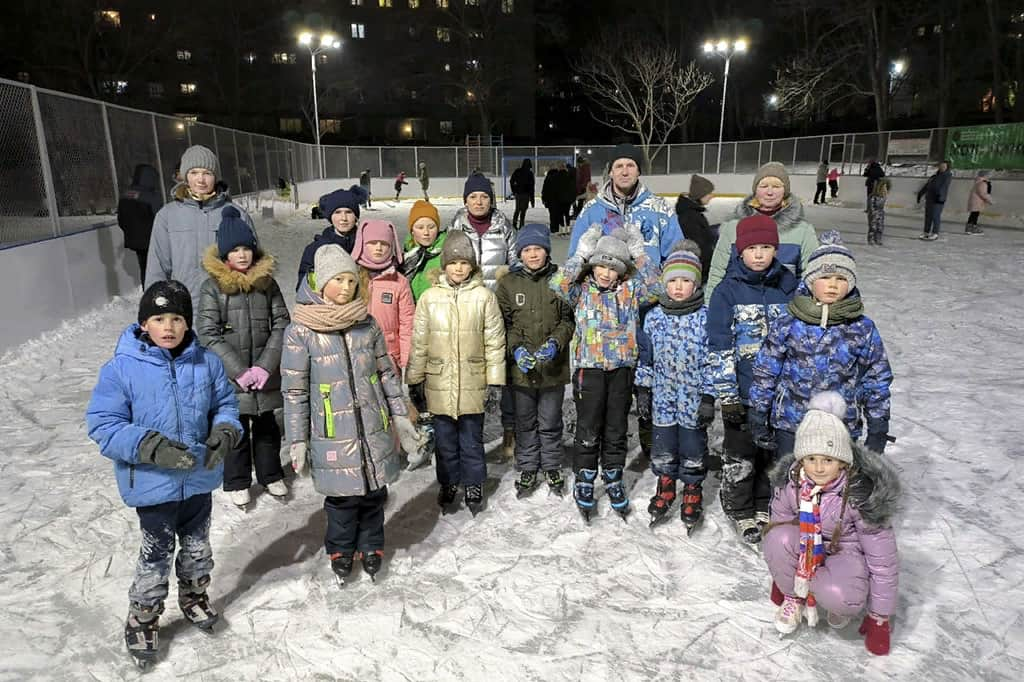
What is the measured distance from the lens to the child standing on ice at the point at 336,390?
9.14 feet

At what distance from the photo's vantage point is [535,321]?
11.6 feet

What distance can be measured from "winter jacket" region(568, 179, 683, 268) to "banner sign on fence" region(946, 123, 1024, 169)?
19192 mm

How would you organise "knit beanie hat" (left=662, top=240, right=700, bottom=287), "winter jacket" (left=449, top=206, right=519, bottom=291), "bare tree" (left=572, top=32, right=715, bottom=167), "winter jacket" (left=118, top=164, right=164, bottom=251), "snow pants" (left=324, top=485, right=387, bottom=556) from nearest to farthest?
"snow pants" (left=324, top=485, right=387, bottom=556), "knit beanie hat" (left=662, top=240, right=700, bottom=287), "winter jacket" (left=449, top=206, right=519, bottom=291), "winter jacket" (left=118, top=164, right=164, bottom=251), "bare tree" (left=572, top=32, right=715, bottom=167)

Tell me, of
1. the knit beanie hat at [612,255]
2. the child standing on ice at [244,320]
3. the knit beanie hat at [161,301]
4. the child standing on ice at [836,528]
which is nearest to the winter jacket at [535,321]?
the knit beanie hat at [612,255]

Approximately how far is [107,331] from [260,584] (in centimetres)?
543

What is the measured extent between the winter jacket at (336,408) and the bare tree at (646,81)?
29.0 meters

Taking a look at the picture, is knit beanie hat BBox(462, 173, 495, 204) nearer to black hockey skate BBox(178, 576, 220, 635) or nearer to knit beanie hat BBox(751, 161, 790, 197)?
knit beanie hat BBox(751, 161, 790, 197)

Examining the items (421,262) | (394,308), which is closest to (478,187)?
(421,262)

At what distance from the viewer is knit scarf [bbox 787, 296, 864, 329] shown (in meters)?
2.72

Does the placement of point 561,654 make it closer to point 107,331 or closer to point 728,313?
point 728,313

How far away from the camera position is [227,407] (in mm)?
2551

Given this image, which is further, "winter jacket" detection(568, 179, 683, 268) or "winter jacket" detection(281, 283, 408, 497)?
"winter jacket" detection(568, 179, 683, 268)

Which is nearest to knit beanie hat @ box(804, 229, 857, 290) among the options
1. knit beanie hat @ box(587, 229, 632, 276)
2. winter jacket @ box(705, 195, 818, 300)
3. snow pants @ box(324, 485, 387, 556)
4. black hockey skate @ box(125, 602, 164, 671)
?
winter jacket @ box(705, 195, 818, 300)

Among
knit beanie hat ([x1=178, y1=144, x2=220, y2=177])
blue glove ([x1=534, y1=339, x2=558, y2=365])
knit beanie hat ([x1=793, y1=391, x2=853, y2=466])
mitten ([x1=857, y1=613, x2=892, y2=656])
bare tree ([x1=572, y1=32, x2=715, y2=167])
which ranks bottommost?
mitten ([x1=857, y1=613, x2=892, y2=656])
